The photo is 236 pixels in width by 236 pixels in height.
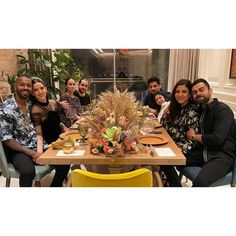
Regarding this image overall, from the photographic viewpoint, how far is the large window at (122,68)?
14.9ft

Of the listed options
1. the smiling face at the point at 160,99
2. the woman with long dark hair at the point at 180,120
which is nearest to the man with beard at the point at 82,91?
the smiling face at the point at 160,99

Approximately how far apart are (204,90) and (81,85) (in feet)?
5.98

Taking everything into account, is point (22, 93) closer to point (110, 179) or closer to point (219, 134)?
point (110, 179)

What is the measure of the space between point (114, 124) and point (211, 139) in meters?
0.80

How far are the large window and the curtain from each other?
214mm

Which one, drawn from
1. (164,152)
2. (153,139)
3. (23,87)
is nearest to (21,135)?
(23,87)

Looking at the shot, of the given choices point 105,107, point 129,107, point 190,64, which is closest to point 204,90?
point 129,107

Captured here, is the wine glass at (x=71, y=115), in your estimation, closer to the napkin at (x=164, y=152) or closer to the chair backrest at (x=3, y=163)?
the chair backrest at (x=3, y=163)

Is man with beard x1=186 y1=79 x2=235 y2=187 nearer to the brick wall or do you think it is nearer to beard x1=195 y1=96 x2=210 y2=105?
beard x1=195 y1=96 x2=210 y2=105

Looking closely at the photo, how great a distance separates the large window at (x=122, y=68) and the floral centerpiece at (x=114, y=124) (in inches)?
120

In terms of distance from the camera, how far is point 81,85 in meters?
3.25

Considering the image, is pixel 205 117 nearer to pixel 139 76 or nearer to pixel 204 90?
pixel 204 90

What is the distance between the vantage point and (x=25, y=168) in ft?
5.74
